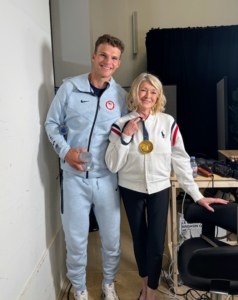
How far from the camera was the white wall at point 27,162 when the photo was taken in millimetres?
1003

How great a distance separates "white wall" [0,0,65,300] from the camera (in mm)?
1003

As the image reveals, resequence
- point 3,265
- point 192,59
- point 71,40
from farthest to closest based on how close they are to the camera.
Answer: point 192,59, point 71,40, point 3,265

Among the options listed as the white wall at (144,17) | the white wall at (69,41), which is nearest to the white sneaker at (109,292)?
the white wall at (69,41)

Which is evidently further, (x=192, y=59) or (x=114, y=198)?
(x=192, y=59)

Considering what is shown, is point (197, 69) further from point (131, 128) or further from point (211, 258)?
point (211, 258)

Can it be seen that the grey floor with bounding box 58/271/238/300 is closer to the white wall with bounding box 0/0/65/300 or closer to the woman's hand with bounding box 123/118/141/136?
the white wall with bounding box 0/0/65/300

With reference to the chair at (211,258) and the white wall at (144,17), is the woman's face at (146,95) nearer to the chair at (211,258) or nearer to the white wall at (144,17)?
the chair at (211,258)

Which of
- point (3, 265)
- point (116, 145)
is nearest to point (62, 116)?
point (116, 145)

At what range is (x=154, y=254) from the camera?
54.4 inches

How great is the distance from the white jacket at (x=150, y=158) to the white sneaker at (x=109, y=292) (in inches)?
27.0

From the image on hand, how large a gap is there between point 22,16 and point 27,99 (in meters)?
0.38

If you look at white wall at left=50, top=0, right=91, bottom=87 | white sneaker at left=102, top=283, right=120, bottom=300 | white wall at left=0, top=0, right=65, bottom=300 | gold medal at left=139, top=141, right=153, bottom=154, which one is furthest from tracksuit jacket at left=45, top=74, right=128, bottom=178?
white wall at left=50, top=0, right=91, bottom=87

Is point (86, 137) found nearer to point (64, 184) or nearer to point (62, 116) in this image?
point (62, 116)

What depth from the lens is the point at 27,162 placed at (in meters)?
1.21
